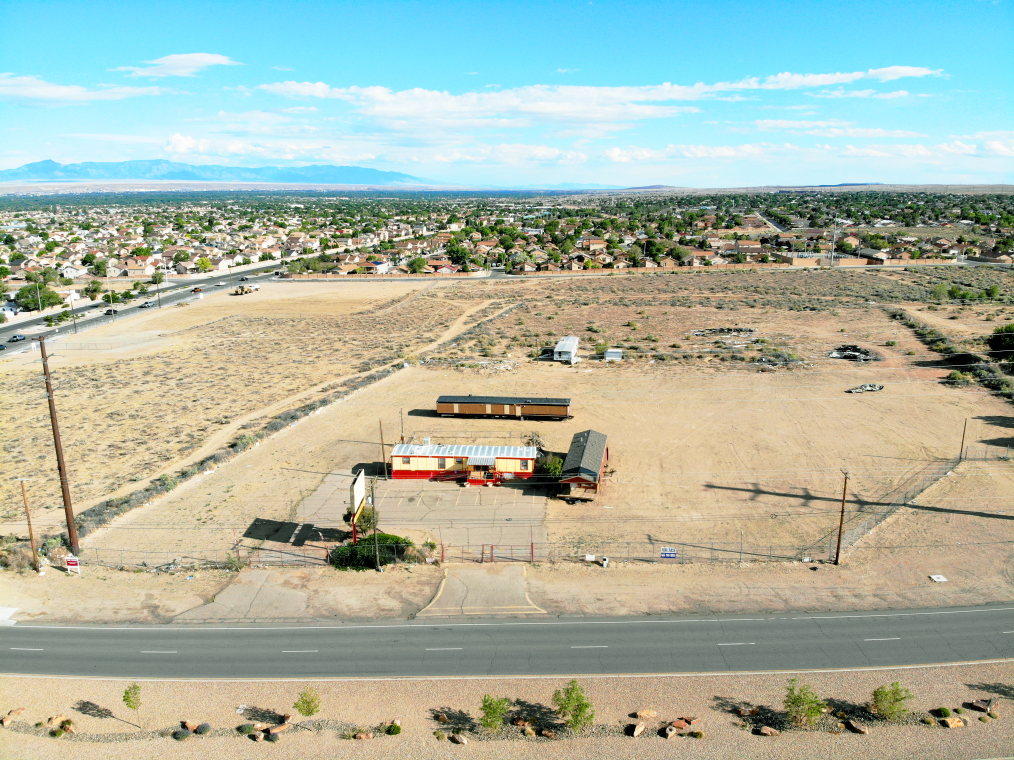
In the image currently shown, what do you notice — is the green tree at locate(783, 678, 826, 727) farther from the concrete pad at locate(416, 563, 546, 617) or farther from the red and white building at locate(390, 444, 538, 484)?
the red and white building at locate(390, 444, 538, 484)

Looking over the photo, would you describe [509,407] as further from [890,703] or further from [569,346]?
[890,703]

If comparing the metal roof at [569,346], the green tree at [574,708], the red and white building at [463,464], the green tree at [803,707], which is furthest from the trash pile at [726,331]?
the green tree at [574,708]

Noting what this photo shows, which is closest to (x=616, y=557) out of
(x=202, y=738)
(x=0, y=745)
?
(x=202, y=738)

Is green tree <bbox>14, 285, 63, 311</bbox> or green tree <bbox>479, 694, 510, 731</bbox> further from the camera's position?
green tree <bbox>14, 285, 63, 311</bbox>

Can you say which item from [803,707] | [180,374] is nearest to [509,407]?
[803,707]

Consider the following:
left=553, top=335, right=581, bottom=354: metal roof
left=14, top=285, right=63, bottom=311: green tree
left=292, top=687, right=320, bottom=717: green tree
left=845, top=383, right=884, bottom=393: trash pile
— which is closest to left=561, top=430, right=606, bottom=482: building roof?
left=292, top=687, right=320, bottom=717: green tree

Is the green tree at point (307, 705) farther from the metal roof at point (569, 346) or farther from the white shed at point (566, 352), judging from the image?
the metal roof at point (569, 346)
